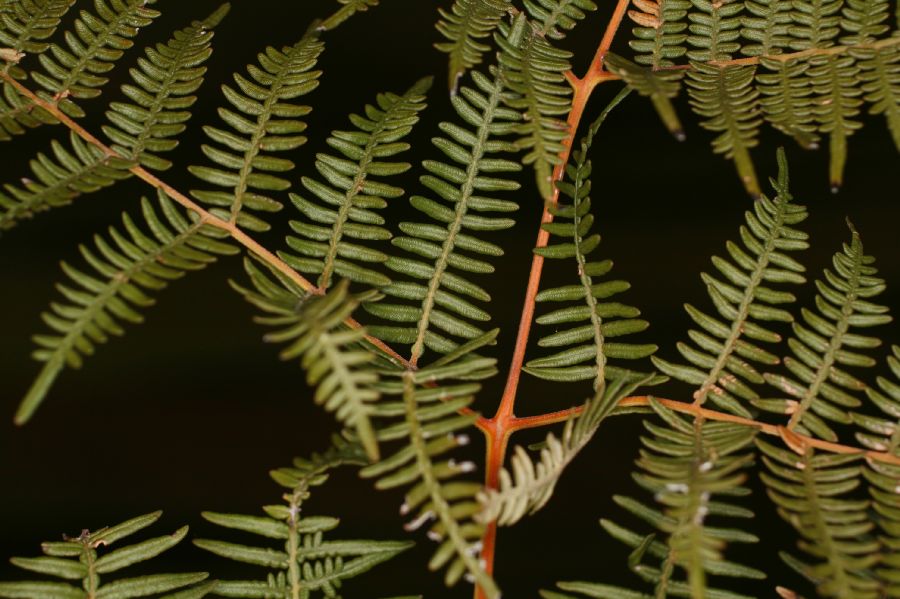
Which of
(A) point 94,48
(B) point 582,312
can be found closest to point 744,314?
(B) point 582,312

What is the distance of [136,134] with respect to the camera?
0.93m

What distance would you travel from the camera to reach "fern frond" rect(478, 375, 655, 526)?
70 centimetres

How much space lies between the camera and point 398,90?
239 cm

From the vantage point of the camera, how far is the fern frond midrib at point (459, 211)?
95 centimetres

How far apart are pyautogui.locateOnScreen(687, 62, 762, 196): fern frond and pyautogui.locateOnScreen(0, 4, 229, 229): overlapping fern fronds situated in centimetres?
48

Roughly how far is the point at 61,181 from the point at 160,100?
162 mm

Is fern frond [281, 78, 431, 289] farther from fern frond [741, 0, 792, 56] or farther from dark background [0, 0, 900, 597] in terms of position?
dark background [0, 0, 900, 597]

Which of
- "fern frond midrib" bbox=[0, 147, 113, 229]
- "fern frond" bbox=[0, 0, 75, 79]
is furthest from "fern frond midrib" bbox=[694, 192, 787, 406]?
"fern frond" bbox=[0, 0, 75, 79]

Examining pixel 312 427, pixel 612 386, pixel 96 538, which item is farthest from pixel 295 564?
pixel 312 427

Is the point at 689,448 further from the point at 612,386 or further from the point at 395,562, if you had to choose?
the point at 395,562

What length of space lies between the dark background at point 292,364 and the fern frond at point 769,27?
1323 millimetres

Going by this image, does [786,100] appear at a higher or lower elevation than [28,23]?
lower

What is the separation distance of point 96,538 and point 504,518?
0.44m

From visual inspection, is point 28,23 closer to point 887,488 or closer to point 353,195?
point 353,195
